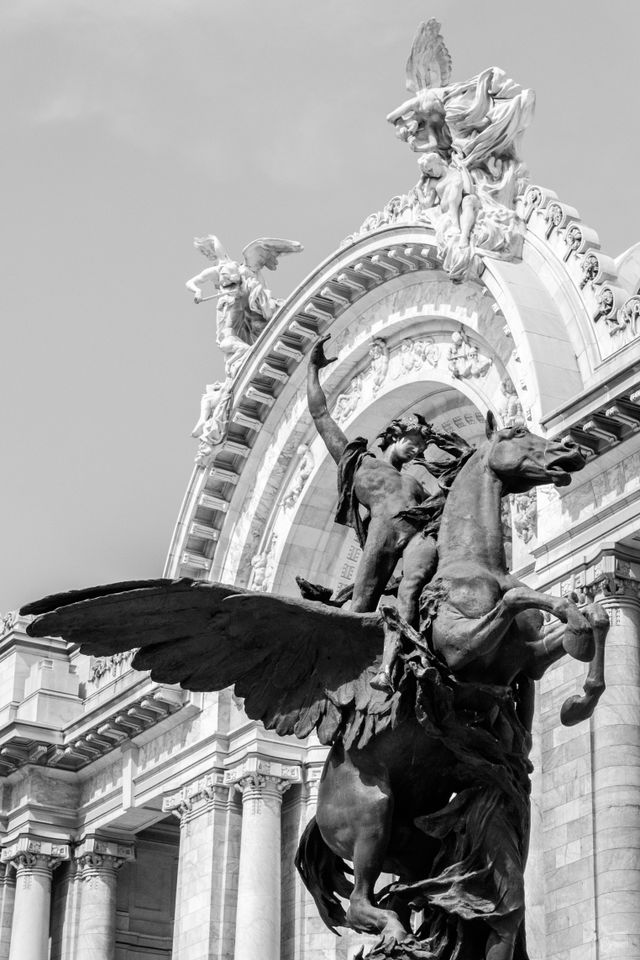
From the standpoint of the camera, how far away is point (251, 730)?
26.8 m

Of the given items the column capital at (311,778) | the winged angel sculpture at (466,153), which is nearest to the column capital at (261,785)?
the column capital at (311,778)

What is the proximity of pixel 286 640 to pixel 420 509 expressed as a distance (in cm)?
86

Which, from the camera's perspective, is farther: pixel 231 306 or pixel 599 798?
pixel 231 306

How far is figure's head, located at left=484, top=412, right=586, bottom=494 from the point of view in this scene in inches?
325

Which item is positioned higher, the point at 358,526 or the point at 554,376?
the point at 554,376

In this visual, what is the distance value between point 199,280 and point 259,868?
31.1ft

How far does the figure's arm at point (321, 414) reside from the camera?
9180 mm

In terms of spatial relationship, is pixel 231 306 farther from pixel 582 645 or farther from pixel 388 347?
pixel 582 645

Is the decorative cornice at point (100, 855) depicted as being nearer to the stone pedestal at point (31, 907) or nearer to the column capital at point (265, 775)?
the stone pedestal at point (31, 907)

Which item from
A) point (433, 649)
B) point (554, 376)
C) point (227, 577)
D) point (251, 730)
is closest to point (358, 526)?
point (433, 649)

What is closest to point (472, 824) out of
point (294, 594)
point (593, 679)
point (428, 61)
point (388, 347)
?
point (593, 679)

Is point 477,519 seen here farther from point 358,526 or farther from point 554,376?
point 554,376

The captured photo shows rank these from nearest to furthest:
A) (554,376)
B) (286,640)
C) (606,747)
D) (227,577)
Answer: (286,640) < (606,747) < (554,376) < (227,577)

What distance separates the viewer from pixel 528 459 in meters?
8.33
